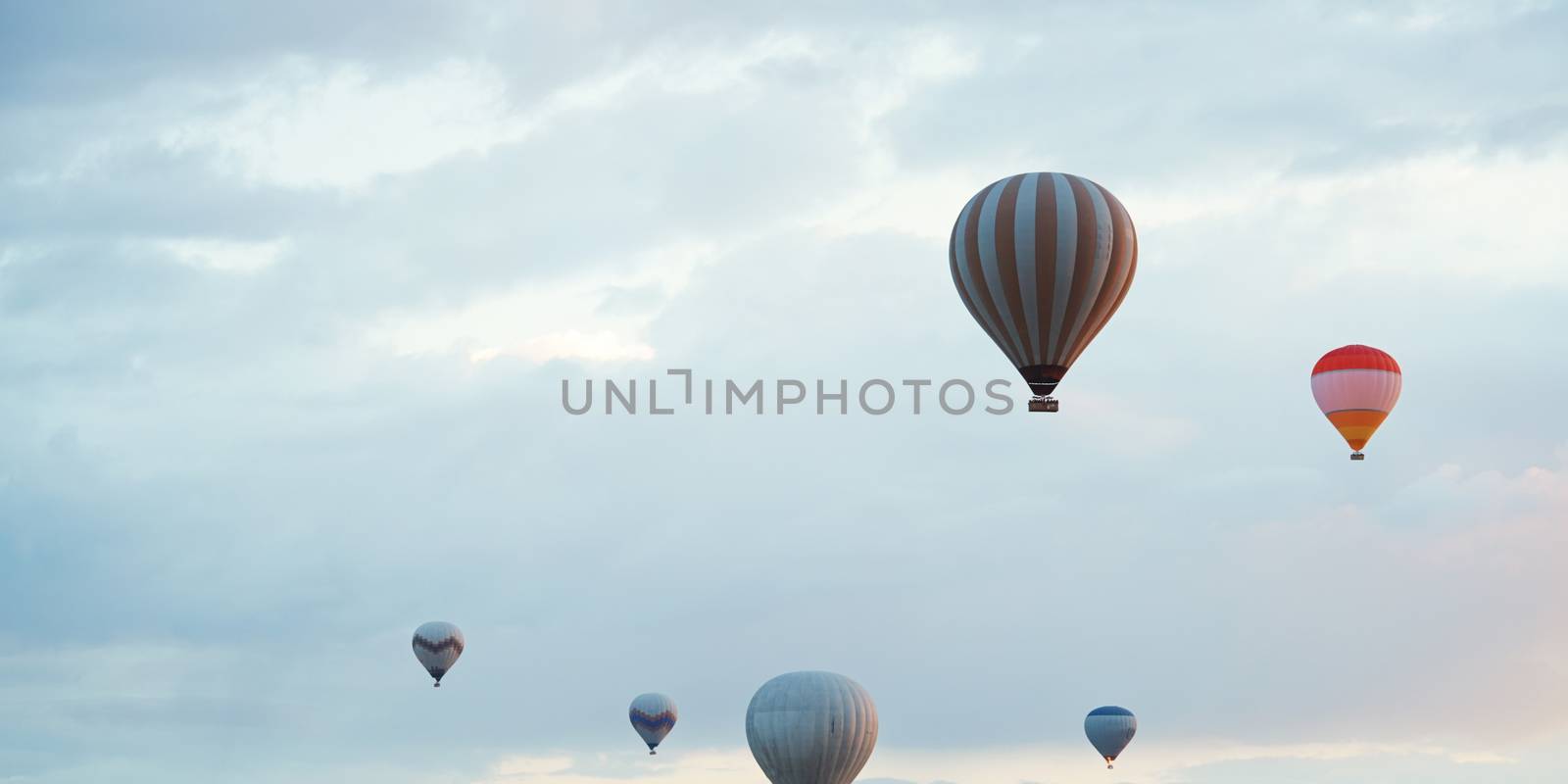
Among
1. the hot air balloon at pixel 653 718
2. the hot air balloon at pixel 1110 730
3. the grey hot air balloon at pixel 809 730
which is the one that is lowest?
the grey hot air balloon at pixel 809 730

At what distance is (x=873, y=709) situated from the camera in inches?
3093

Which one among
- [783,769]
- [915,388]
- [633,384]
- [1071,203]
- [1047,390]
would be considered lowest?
[783,769]

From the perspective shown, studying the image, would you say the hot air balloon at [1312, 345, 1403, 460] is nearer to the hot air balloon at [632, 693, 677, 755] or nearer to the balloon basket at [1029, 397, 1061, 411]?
the balloon basket at [1029, 397, 1061, 411]

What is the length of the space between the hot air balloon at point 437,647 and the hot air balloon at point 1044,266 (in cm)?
4429

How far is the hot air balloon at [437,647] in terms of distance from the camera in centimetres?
9594

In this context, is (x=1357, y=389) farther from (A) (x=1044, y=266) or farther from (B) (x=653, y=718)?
(B) (x=653, y=718)

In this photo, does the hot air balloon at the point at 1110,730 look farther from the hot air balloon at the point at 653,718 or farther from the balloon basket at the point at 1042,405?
the balloon basket at the point at 1042,405

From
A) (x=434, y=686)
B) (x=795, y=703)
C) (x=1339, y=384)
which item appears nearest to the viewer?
(x=1339, y=384)

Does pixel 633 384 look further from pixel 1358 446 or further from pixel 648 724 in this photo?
pixel 1358 446

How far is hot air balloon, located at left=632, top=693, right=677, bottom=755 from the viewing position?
328 feet

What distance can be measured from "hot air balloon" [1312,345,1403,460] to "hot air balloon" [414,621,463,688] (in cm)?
4450

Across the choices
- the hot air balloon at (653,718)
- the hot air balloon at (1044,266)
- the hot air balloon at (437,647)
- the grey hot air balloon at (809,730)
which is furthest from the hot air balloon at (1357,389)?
the hot air balloon at (437,647)

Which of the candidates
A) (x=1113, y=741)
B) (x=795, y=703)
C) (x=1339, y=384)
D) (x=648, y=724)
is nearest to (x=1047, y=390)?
(x=1339, y=384)

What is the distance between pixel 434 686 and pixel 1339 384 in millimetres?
46905
